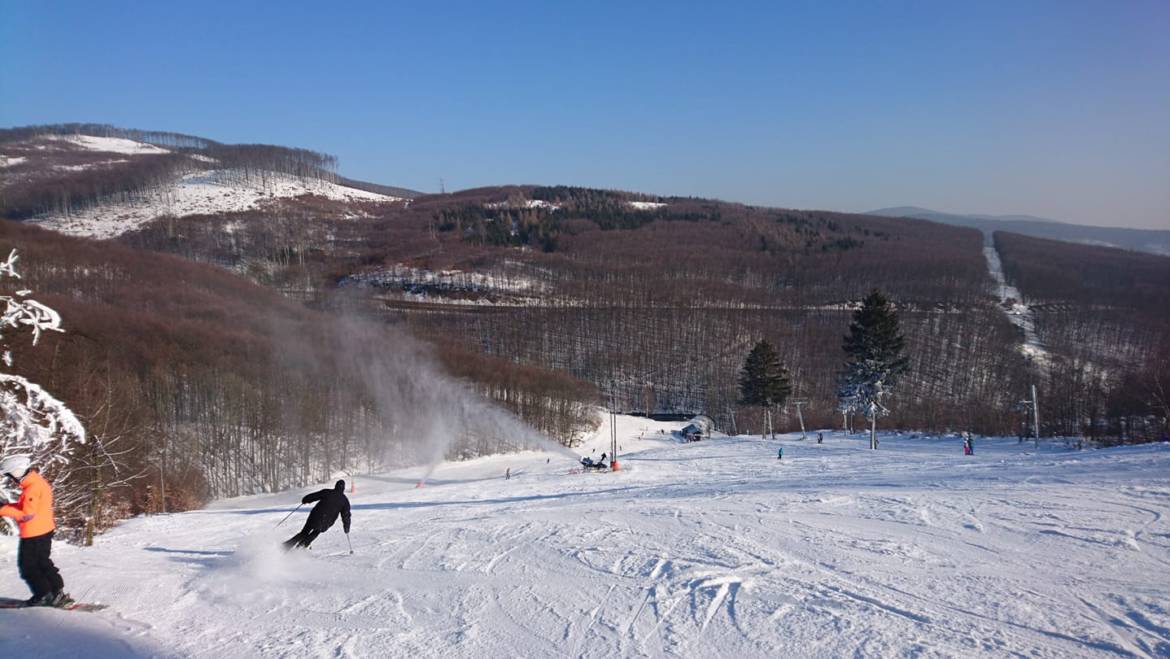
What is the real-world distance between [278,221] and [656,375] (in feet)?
354

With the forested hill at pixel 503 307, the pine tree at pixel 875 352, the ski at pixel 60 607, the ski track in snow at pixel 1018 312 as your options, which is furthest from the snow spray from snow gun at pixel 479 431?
Result: the ski track in snow at pixel 1018 312

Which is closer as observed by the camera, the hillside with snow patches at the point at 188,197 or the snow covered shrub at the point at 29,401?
the snow covered shrub at the point at 29,401

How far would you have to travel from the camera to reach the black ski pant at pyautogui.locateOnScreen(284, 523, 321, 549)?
35.4 ft

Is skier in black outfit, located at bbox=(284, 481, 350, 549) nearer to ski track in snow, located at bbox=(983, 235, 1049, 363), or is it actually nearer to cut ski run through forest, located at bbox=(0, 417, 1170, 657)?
cut ski run through forest, located at bbox=(0, 417, 1170, 657)

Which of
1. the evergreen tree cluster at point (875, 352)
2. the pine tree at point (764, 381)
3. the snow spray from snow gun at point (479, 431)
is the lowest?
the snow spray from snow gun at point (479, 431)

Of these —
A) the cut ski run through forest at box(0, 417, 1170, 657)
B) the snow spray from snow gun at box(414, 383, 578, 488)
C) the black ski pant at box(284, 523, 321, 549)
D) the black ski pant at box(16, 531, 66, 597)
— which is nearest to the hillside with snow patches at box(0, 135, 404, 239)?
the snow spray from snow gun at box(414, 383, 578, 488)

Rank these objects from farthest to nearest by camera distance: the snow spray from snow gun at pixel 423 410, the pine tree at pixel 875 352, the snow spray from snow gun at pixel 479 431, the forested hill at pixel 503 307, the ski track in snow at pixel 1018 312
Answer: the ski track in snow at pixel 1018 312, the forested hill at pixel 503 307, the snow spray from snow gun at pixel 423 410, the snow spray from snow gun at pixel 479 431, the pine tree at pixel 875 352

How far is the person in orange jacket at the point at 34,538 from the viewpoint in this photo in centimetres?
789

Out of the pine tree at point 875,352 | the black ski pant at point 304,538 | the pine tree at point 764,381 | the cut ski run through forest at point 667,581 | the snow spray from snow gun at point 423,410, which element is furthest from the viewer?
the pine tree at point 764,381

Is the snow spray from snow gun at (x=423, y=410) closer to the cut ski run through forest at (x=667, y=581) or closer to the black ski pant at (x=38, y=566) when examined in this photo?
the cut ski run through forest at (x=667, y=581)

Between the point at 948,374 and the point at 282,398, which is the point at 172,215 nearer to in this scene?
the point at 282,398

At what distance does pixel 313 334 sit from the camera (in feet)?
209

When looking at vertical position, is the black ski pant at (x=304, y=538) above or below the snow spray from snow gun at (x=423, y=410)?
above

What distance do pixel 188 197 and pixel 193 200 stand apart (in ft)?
11.7
